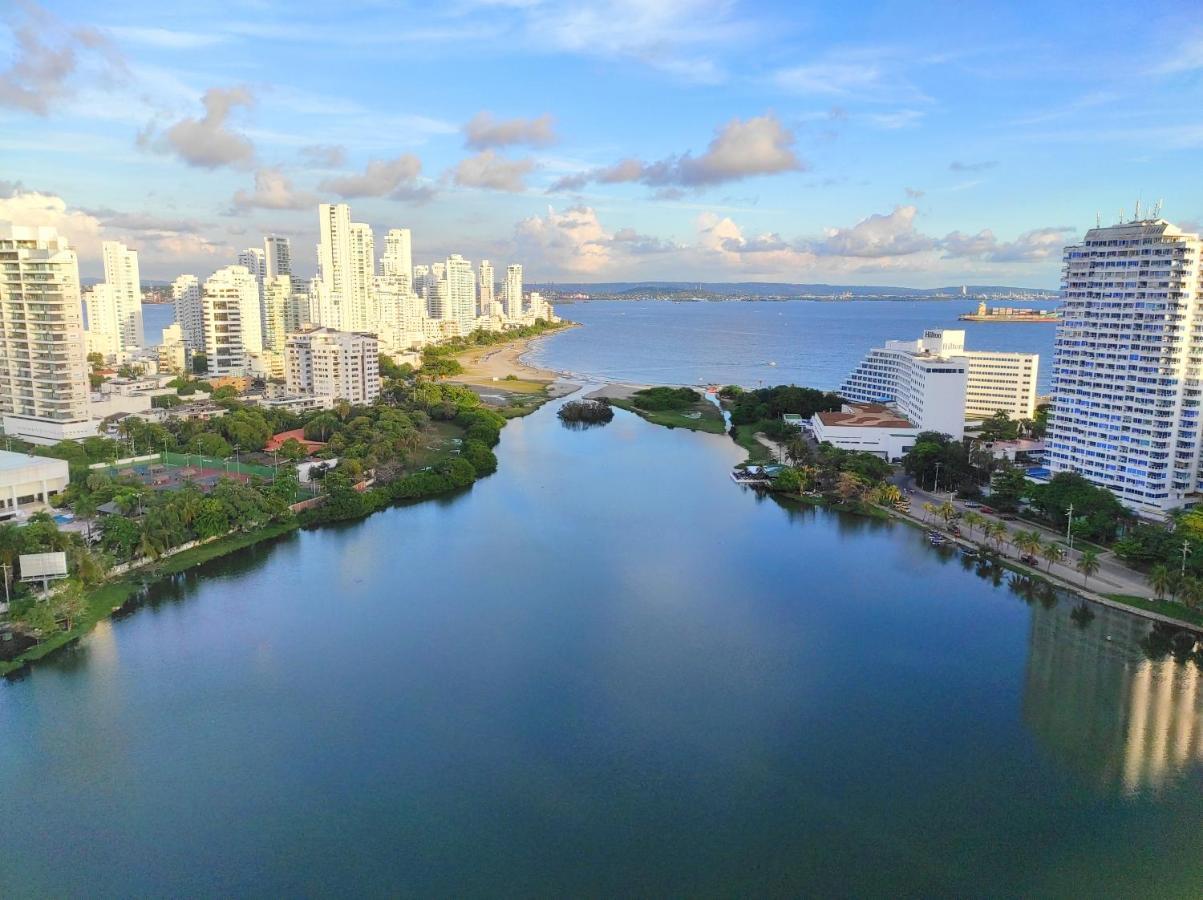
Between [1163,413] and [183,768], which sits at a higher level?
[1163,413]

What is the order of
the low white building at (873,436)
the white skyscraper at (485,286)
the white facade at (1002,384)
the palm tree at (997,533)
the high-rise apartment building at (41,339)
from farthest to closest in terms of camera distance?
the white skyscraper at (485,286) < the white facade at (1002,384) < the low white building at (873,436) < the high-rise apartment building at (41,339) < the palm tree at (997,533)

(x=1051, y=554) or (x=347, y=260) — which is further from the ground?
(x=347, y=260)

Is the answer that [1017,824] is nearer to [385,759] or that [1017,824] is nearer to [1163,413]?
[385,759]

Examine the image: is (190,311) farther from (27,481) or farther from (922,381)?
(922,381)

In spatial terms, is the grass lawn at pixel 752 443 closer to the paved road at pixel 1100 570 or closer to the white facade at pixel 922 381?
the white facade at pixel 922 381

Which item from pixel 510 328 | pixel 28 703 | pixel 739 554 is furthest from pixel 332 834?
pixel 510 328

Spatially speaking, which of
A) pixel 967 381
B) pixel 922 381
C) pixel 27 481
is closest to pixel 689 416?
pixel 922 381

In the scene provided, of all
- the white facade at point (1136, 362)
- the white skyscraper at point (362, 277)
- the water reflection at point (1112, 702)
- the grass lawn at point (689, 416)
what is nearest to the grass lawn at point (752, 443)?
the grass lawn at point (689, 416)
